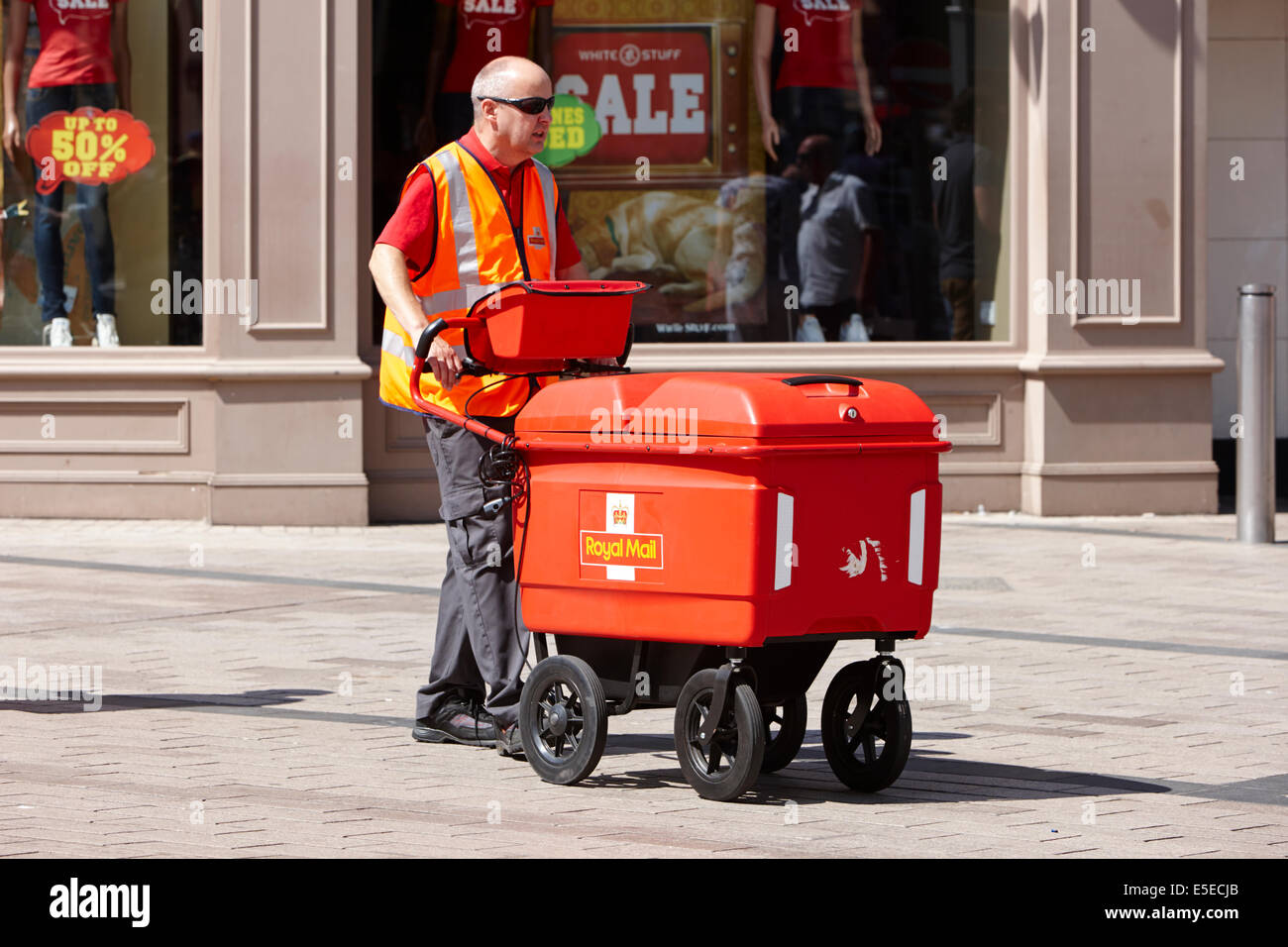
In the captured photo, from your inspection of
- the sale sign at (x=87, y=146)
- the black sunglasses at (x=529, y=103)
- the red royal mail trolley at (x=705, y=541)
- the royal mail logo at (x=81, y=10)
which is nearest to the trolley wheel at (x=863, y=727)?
the red royal mail trolley at (x=705, y=541)

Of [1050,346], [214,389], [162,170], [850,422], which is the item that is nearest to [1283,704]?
[850,422]

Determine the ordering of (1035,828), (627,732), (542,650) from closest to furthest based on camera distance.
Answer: (1035,828), (542,650), (627,732)

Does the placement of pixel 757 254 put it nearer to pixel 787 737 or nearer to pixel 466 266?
pixel 466 266

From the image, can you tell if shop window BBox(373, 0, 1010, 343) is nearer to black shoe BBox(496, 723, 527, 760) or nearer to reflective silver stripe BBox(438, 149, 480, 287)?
reflective silver stripe BBox(438, 149, 480, 287)

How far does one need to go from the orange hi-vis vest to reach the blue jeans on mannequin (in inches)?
283

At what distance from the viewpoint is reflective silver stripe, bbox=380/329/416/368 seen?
19.2ft

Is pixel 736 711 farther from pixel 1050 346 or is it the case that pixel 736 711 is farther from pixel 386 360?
pixel 1050 346

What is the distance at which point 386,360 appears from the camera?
19.6 feet

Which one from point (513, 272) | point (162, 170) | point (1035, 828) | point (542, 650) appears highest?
point (162, 170)

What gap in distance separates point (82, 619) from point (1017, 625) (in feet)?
12.8

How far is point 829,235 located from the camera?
13.0 m

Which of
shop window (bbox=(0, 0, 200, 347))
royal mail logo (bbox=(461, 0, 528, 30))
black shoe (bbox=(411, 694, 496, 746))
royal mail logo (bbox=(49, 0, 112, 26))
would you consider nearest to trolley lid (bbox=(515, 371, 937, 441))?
black shoe (bbox=(411, 694, 496, 746))

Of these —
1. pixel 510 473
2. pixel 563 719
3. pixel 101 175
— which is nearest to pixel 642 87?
pixel 101 175
